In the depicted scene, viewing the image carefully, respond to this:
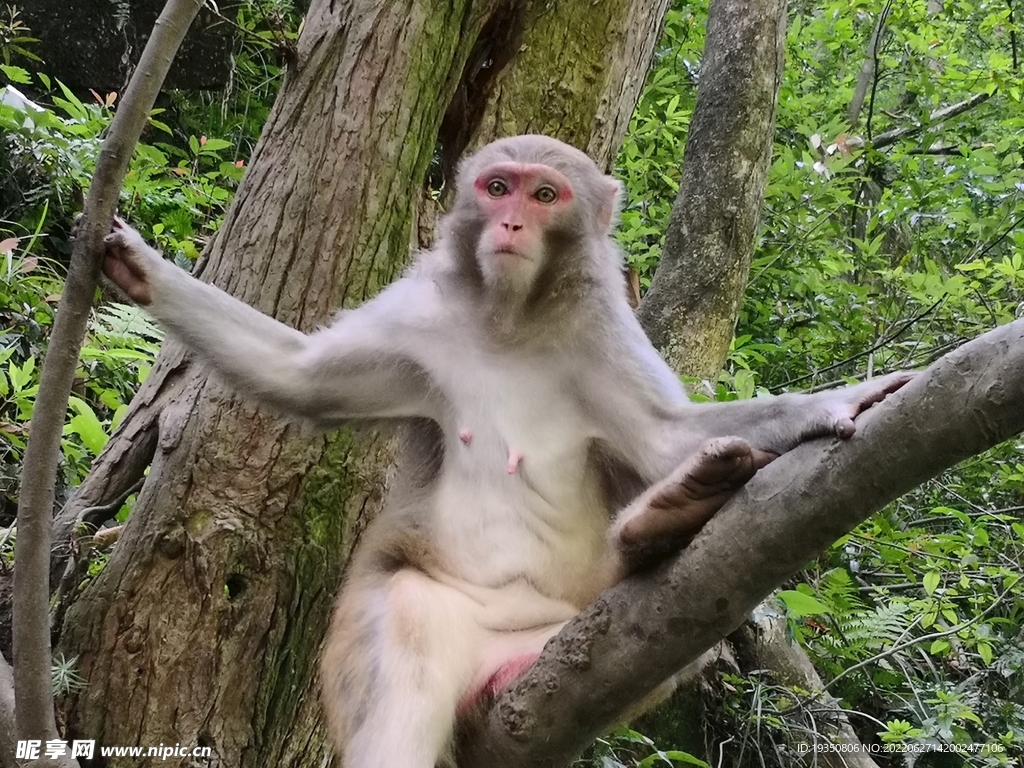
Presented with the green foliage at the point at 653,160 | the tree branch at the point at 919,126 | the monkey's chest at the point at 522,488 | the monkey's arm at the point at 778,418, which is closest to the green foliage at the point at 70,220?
A: the monkey's chest at the point at 522,488

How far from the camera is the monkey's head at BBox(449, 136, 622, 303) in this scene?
267cm

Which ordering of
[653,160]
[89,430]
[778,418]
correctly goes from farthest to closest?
[653,160]
[89,430]
[778,418]

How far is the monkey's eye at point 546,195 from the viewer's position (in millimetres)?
2738

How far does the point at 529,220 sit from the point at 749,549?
127cm

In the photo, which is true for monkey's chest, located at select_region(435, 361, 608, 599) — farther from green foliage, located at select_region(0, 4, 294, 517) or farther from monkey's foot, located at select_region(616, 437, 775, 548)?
green foliage, located at select_region(0, 4, 294, 517)

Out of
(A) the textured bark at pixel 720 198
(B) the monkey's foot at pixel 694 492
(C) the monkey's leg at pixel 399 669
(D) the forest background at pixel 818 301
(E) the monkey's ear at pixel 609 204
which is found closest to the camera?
(B) the monkey's foot at pixel 694 492

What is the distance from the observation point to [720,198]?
5000mm

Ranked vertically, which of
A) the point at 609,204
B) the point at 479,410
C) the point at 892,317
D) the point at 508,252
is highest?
the point at 892,317

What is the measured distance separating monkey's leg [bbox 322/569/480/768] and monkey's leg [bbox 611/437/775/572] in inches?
27.6

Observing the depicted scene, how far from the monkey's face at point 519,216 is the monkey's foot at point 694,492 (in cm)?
90

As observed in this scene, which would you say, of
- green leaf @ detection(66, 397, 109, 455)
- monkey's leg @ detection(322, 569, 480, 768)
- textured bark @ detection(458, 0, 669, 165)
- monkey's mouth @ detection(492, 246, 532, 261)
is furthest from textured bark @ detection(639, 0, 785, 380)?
green leaf @ detection(66, 397, 109, 455)

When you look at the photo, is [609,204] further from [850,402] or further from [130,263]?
[130,263]

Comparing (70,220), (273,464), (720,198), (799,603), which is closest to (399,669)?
(273,464)

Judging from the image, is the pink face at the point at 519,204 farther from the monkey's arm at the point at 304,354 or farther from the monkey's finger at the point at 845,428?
the monkey's finger at the point at 845,428
